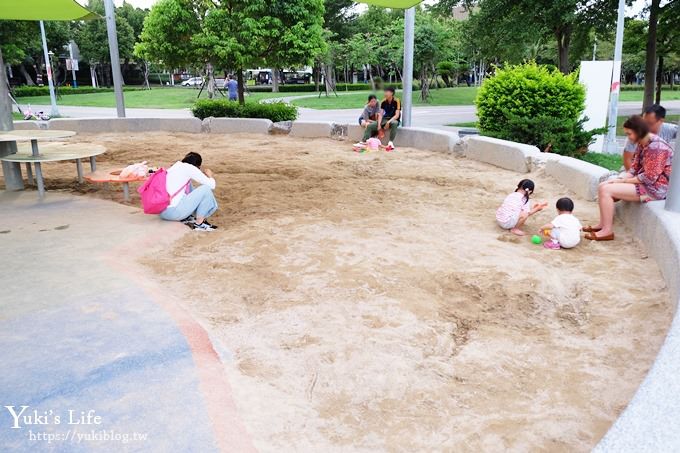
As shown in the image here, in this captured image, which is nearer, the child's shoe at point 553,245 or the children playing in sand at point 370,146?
the child's shoe at point 553,245

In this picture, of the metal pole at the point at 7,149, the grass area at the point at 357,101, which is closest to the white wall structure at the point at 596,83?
the metal pole at the point at 7,149

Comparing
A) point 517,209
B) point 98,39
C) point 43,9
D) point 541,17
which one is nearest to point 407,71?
point 43,9

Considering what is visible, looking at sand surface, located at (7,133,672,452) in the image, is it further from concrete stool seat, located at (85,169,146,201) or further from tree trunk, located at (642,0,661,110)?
tree trunk, located at (642,0,661,110)

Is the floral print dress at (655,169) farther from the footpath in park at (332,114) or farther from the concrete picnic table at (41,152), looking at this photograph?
→ the footpath in park at (332,114)

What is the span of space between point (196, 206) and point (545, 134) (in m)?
6.34

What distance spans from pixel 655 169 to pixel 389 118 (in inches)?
277

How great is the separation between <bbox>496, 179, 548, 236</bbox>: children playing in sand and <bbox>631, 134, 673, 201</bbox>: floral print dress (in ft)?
3.04

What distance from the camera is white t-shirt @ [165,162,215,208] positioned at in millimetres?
5762

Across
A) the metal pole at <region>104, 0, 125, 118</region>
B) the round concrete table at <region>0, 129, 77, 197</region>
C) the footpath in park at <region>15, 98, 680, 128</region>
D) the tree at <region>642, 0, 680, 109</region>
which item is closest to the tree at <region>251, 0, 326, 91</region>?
the metal pole at <region>104, 0, 125, 118</region>

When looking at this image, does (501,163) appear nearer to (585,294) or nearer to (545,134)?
(545,134)

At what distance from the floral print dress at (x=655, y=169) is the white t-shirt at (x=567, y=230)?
782 mm

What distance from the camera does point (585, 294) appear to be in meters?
4.24

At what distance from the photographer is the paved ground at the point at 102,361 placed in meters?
2.50

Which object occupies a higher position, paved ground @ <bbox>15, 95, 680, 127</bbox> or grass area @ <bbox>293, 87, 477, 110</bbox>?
grass area @ <bbox>293, 87, 477, 110</bbox>
